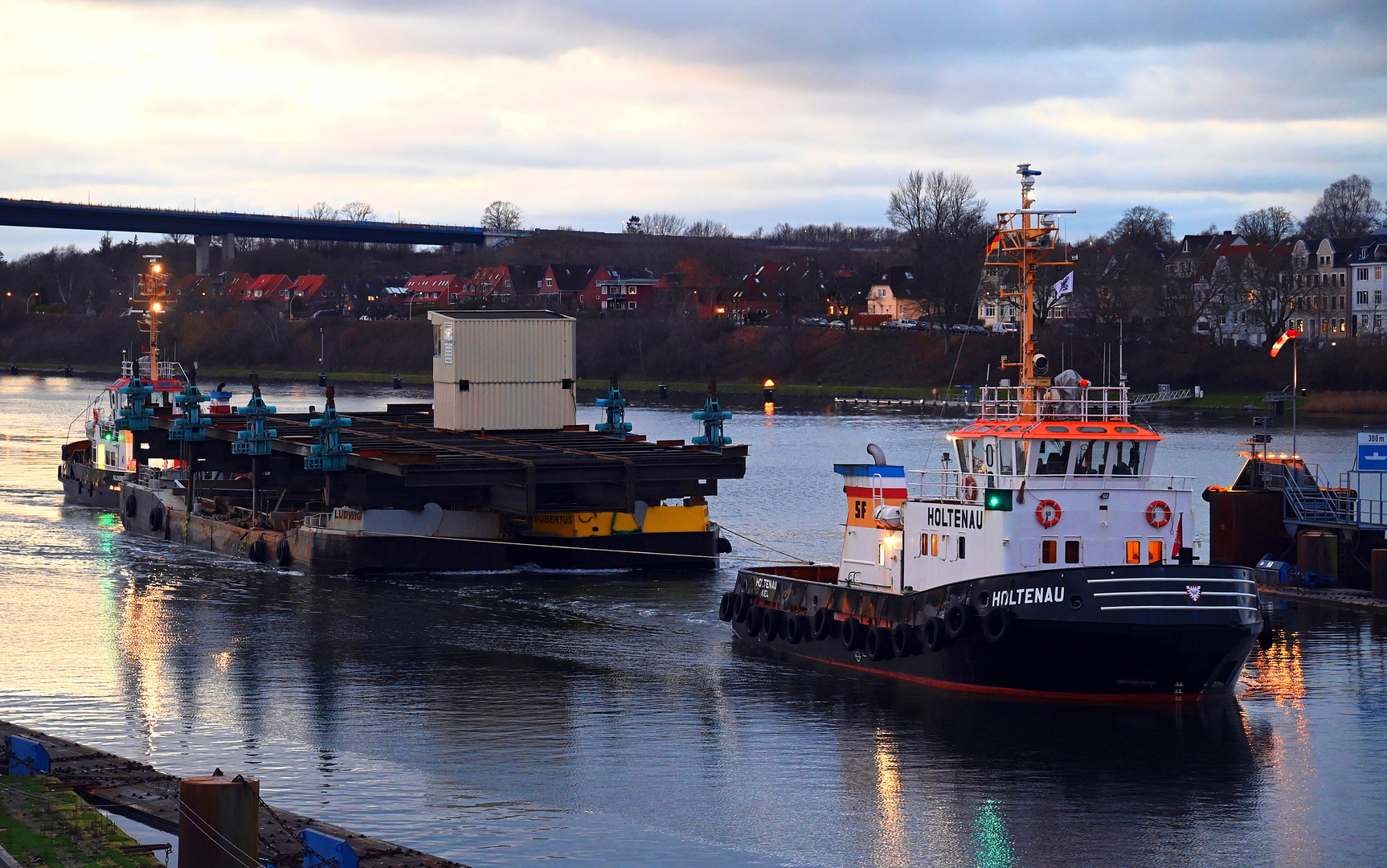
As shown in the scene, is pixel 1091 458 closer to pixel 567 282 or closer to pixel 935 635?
pixel 935 635

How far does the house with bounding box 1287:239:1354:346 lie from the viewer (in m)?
123

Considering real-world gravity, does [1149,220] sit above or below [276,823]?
above

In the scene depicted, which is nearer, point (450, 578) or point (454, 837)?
point (454, 837)

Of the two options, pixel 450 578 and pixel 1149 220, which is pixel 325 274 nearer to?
pixel 1149 220

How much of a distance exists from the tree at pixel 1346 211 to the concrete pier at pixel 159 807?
146m

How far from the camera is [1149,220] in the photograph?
489 feet

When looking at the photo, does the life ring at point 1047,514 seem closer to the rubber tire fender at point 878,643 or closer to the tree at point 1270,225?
the rubber tire fender at point 878,643

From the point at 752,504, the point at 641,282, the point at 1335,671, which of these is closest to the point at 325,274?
the point at 641,282

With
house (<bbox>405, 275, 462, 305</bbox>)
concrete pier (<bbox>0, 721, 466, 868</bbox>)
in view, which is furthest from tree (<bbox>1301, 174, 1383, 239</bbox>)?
concrete pier (<bbox>0, 721, 466, 868</bbox>)

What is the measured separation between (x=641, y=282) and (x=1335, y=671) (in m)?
142

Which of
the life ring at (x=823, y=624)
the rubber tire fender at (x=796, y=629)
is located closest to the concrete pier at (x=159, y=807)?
the life ring at (x=823, y=624)

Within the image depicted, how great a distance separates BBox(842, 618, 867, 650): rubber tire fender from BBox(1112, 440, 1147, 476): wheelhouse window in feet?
16.7

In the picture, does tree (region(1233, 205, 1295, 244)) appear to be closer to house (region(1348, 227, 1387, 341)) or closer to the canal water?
house (region(1348, 227, 1387, 341))

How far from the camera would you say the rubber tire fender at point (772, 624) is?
29.8 meters
